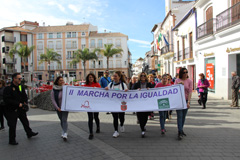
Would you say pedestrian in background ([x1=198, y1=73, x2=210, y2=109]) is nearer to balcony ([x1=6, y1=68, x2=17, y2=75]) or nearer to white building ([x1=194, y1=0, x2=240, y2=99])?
white building ([x1=194, y1=0, x2=240, y2=99])

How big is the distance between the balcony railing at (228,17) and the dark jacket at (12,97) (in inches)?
439

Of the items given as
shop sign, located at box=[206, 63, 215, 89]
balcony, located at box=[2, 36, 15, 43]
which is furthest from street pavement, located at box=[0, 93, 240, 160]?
A: balcony, located at box=[2, 36, 15, 43]

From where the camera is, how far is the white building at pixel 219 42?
37.6ft

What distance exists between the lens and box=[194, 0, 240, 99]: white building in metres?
11.4

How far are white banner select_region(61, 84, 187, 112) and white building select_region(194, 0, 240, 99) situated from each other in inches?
320

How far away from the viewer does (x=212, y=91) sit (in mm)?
14602

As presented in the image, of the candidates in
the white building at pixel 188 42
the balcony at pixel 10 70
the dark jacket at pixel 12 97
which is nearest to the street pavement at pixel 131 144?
the dark jacket at pixel 12 97

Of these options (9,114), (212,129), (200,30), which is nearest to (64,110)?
(9,114)

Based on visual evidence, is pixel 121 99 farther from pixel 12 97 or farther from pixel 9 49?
pixel 9 49

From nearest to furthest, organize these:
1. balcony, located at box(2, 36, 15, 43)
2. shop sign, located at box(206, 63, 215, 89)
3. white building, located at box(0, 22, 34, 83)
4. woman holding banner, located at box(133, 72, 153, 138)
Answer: woman holding banner, located at box(133, 72, 153, 138) → shop sign, located at box(206, 63, 215, 89) → balcony, located at box(2, 36, 15, 43) → white building, located at box(0, 22, 34, 83)

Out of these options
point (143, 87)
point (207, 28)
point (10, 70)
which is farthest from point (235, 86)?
point (10, 70)

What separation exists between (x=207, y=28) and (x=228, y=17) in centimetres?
316

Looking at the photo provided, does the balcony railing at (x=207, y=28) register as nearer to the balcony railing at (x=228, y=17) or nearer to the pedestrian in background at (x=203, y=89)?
the balcony railing at (x=228, y=17)

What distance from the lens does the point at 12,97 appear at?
4.96 metres
